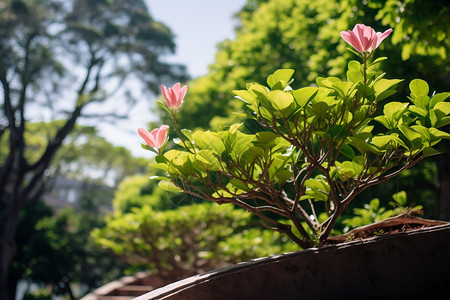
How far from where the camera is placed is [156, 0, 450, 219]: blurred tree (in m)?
3.16

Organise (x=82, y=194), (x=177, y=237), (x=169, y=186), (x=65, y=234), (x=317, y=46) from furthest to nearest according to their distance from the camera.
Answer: (x=82, y=194) < (x=65, y=234) < (x=177, y=237) < (x=317, y=46) < (x=169, y=186)

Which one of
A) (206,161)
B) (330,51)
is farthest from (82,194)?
(206,161)

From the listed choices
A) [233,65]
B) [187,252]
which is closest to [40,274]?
[187,252]

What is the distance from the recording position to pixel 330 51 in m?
5.25

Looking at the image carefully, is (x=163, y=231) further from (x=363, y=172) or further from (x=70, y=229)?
(x=70, y=229)

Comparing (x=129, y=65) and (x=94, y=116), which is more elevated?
(x=129, y=65)

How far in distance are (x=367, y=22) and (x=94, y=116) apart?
30.9ft

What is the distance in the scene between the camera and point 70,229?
21.0 meters

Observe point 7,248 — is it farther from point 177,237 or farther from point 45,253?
point 45,253

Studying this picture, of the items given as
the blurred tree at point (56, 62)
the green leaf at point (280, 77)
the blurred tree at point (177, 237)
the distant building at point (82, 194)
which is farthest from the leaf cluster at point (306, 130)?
the distant building at point (82, 194)

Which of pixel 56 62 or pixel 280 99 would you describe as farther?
pixel 56 62

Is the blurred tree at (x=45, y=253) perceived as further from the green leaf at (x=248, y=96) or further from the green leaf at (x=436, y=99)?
the green leaf at (x=436, y=99)

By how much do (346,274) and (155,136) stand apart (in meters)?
1.02

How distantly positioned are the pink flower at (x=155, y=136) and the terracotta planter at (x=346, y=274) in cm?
59
